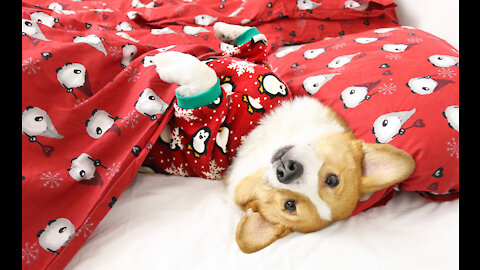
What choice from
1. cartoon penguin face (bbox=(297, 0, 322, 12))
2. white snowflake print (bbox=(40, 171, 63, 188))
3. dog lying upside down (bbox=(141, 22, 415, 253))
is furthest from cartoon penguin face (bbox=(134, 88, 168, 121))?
cartoon penguin face (bbox=(297, 0, 322, 12))

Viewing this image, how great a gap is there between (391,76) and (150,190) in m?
0.97

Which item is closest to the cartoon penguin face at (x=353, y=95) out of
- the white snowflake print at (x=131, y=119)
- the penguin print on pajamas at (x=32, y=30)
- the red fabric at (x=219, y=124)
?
the red fabric at (x=219, y=124)

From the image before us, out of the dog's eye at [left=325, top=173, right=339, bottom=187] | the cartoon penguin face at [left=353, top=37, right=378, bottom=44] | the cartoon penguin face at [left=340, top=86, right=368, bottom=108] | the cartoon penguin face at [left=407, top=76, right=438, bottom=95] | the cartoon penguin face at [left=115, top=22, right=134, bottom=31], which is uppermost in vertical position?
the cartoon penguin face at [left=407, top=76, right=438, bottom=95]

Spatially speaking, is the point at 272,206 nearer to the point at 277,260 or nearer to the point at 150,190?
the point at 277,260

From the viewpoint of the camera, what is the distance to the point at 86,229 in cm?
99

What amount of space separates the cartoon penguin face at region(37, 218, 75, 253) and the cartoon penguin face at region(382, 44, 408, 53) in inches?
52.2

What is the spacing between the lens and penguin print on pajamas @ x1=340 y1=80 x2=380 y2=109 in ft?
3.83

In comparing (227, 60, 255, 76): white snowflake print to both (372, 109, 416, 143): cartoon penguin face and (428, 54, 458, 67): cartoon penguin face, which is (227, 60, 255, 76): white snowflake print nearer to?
(372, 109, 416, 143): cartoon penguin face

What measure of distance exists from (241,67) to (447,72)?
733 mm

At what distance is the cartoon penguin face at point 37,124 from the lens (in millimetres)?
1037

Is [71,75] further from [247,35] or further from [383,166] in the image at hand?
[383,166]

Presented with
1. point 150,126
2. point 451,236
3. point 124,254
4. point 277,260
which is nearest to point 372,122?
point 451,236

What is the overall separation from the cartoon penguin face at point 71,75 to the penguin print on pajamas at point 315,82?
874 mm

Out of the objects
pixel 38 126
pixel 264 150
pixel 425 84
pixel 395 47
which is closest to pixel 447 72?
pixel 425 84
